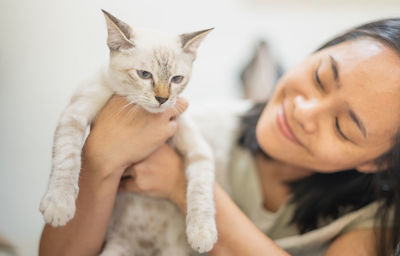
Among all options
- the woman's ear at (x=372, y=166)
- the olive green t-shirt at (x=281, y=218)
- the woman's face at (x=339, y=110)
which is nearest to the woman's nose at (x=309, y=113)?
the woman's face at (x=339, y=110)

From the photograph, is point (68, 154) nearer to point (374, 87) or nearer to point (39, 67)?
A: point (39, 67)

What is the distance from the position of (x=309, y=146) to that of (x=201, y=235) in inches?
18.8

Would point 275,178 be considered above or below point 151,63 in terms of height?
below

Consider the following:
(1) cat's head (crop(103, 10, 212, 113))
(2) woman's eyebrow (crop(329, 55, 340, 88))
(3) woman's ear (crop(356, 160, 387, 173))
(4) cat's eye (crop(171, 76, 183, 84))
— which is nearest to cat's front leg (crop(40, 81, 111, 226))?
(1) cat's head (crop(103, 10, 212, 113))

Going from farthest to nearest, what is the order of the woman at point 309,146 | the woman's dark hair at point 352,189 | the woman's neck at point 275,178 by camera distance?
1. the woman's neck at point 275,178
2. the woman's dark hair at point 352,189
3. the woman at point 309,146

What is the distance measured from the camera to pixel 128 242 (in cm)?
99

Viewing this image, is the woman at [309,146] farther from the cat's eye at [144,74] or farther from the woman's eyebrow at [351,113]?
the cat's eye at [144,74]

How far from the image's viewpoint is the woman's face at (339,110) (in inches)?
35.4

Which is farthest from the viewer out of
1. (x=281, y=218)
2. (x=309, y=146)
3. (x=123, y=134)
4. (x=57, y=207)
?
(x=281, y=218)

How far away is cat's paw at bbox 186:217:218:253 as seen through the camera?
79cm

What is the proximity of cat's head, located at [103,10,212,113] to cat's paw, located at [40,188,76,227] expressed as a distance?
31cm

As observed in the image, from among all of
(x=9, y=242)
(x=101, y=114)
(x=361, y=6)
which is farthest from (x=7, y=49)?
(x=361, y=6)

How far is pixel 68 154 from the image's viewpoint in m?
0.76

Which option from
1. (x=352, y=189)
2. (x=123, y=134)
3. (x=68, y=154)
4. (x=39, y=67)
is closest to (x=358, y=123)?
(x=352, y=189)
